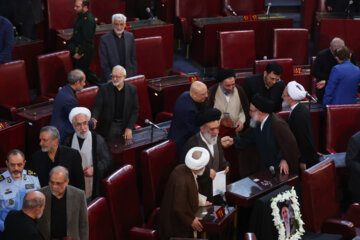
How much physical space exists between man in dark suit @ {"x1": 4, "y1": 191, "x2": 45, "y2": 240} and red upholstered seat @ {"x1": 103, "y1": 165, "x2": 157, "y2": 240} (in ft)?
2.12

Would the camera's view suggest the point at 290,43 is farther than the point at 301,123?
Yes

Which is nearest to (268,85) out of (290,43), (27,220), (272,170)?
(272,170)

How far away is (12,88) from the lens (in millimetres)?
6348

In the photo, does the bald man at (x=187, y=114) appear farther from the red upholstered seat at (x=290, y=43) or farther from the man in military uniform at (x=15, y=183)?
the red upholstered seat at (x=290, y=43)

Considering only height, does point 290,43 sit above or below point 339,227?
above

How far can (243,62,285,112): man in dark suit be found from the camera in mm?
5938

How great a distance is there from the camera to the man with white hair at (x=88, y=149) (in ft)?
16.0

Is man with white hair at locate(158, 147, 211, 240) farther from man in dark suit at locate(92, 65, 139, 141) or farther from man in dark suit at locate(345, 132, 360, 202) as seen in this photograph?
man in dark suit at locate(345, 132, 360, 202)

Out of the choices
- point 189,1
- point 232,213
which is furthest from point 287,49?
point 232,213

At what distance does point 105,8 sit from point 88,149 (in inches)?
166

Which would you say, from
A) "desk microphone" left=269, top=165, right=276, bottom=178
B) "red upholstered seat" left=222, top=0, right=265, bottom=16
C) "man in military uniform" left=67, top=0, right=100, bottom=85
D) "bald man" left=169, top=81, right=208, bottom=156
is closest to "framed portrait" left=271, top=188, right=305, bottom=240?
"desk microphone" left=269, top=165, right=276, bottom=178

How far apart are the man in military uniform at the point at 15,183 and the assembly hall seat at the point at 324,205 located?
1.97 m

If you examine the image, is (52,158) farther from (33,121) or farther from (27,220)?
(33,121)

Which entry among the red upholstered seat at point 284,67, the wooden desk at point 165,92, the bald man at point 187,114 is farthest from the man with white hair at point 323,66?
the bald man at point 187,114
